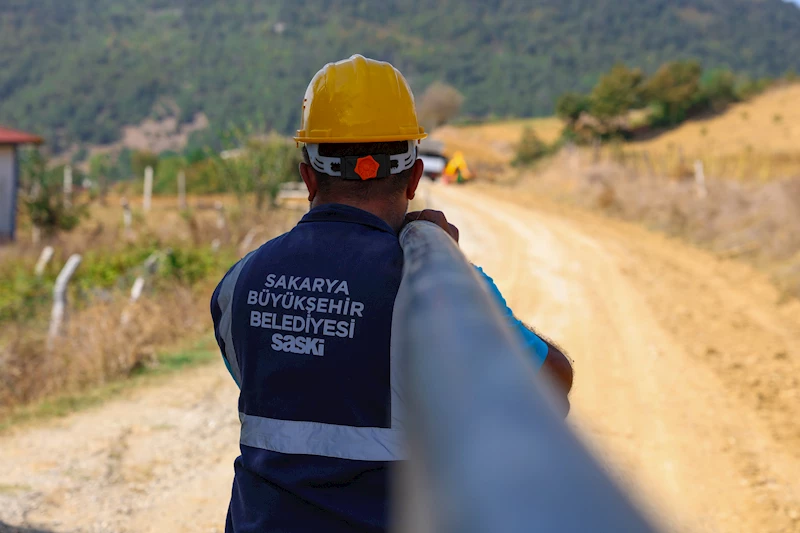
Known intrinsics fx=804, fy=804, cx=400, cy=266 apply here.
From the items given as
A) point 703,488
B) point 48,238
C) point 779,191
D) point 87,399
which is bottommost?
point 48,238

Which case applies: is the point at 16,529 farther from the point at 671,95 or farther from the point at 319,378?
the point at 671,95

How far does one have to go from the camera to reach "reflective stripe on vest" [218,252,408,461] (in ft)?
5.34

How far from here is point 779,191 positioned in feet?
52.9

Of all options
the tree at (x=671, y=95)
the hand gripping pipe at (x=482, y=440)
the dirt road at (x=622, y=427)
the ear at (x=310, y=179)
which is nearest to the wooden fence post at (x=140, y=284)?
the dirt road at (x=622, y=427)

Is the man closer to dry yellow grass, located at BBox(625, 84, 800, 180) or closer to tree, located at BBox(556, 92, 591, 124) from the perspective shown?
dry yellow grass, located at BBox(625, 84, 800, 180)

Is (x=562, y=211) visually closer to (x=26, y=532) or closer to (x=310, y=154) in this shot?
(x=26, y=532)

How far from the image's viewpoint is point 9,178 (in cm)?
2261

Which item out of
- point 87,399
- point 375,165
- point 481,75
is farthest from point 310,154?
point 481,75

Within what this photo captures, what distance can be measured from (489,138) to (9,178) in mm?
57014

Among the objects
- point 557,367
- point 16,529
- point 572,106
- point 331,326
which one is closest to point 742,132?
point 572,106

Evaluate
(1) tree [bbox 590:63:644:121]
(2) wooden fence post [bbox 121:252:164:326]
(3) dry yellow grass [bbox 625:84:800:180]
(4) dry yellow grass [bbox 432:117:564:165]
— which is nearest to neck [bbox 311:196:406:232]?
(2) wooden fence post [bbox 121:252:164:326]

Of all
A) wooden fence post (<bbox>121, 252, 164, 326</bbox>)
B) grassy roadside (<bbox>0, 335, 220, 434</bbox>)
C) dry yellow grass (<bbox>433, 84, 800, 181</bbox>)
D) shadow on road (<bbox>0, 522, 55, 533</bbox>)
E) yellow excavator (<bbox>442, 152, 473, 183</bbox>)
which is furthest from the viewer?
dry yellow grass (<bbox>433, 84, 800, 181</bbox>)

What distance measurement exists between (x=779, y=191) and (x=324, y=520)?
1651 centimetres

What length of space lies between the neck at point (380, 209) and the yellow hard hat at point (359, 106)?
143 mm
